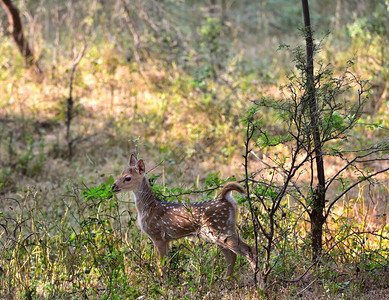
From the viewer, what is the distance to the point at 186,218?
17.6ft

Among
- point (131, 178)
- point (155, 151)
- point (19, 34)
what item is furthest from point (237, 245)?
point (19, 34)

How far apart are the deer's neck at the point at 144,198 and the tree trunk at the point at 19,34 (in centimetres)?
730

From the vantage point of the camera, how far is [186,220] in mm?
5465

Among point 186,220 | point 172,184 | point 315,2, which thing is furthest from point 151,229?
point 315,2

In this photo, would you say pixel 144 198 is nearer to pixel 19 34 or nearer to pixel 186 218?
pixel 186 218

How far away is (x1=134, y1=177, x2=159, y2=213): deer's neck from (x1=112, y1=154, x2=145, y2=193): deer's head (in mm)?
54

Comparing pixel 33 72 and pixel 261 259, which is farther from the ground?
pixel 33 72

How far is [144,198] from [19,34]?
8.04 meters

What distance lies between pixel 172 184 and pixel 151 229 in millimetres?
2940

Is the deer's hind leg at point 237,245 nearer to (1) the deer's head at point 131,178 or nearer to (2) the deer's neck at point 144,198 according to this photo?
(2) the deer's neck at point 144,198

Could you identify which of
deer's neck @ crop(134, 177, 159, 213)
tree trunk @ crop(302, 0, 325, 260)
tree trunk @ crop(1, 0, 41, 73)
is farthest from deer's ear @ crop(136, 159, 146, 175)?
tree trunk @ crop(1, 0, 41, 73)

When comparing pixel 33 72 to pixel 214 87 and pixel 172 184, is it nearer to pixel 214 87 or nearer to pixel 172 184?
pixel 214 87

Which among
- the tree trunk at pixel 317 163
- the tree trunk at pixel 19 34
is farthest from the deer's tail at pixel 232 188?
the tree trunk at pixel 19 34

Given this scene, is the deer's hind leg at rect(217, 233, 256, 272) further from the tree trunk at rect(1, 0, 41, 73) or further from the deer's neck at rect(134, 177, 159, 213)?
the tree trunk at rect(1, 0, 41, 73)
